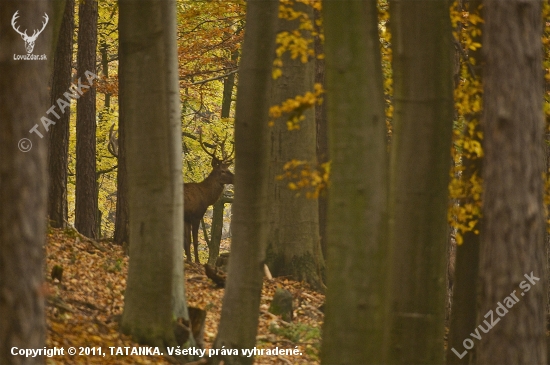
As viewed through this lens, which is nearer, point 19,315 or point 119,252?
point 19,315

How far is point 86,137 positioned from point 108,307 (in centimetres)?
790

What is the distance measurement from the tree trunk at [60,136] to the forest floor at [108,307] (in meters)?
0.87

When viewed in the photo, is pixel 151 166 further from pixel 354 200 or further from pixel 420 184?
pixel 420 184

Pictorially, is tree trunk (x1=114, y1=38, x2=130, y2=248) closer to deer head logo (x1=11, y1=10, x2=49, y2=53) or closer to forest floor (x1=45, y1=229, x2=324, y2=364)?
forest floor (x1=45, y1=229, x2=324, y2=364)

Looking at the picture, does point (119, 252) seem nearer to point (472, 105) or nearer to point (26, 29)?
point (472, 105)

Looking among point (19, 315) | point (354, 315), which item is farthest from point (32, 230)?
point (354, 315)

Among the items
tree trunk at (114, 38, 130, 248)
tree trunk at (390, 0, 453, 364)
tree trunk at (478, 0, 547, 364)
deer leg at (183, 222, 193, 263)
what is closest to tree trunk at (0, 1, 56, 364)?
tree trunk at (390, 0, 453, 364)

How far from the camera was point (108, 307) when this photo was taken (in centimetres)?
920

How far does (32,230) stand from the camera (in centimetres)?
442

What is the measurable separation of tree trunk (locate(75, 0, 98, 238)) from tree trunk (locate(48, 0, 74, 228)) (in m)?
1.93

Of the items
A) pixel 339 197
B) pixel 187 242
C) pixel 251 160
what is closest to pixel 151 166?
pixel 251 160

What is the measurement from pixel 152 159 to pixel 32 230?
2.84 meters

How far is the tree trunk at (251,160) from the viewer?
6.78 metres

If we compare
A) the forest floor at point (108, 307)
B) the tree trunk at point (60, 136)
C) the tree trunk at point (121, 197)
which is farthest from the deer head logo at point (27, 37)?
the tree trunk at point (60, 136)
